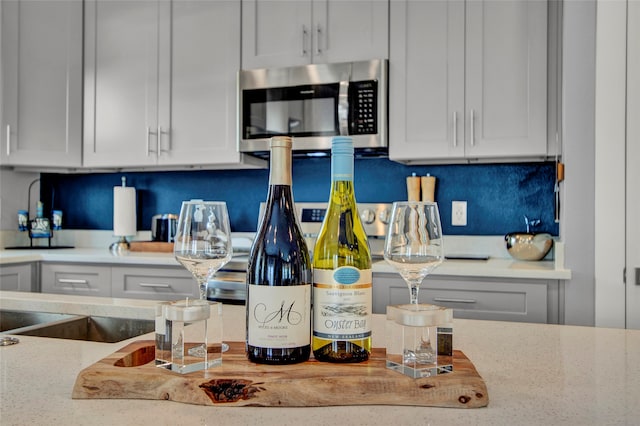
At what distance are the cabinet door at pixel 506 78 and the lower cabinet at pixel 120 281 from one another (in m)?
1.52

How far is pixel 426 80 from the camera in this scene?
2594mm

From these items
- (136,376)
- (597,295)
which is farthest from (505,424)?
(597,295)

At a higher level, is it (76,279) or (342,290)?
(342,290)

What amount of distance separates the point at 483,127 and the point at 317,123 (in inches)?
30.9

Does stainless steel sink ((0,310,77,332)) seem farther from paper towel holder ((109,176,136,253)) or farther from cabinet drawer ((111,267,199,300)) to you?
paper towel holder ((109,176,136,253))

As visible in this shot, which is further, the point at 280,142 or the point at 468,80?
the point at 468,80

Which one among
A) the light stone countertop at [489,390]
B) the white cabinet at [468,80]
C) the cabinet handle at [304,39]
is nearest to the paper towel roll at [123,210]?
the cabinet handle at [304,39]

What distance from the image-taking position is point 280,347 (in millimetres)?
754

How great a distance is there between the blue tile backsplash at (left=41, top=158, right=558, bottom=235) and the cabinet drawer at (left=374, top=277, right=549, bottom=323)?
651 millimetres

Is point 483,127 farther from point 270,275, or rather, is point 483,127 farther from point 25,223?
point 25,223

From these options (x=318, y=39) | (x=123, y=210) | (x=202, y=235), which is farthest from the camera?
(x=123, y=210)

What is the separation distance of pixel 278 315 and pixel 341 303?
0.29 feet

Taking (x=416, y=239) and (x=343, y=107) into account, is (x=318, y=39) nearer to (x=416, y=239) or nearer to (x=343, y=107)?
(x=343, y=107)

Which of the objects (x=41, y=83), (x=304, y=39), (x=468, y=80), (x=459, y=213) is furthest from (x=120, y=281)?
(x=468, y=80)
